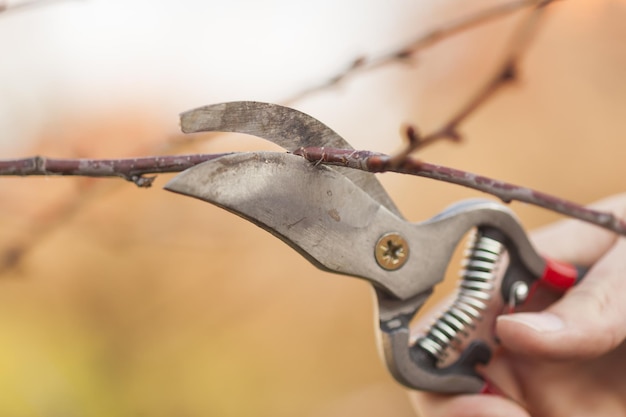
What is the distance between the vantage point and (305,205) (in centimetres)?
54

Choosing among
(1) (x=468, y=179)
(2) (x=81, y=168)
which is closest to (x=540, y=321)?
(1) (x=468, y=179)

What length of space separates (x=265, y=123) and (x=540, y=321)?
38cm

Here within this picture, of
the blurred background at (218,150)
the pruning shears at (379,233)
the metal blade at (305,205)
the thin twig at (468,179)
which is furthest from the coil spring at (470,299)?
the blurred background at (218,150)

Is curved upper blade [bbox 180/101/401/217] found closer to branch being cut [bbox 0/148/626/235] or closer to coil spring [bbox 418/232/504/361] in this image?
branch being cut [bbox 0/148/626/235]

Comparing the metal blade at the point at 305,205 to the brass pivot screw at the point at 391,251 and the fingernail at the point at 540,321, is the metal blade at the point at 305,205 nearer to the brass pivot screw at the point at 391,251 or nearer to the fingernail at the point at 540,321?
the brass pivot screw at the point at 391,251

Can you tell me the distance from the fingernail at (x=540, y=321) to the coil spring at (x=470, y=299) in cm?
3

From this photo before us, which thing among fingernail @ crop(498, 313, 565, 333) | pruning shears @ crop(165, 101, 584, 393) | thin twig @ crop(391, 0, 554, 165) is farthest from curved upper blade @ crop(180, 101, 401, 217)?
fingernail @ crop(498, 313, 565, 333)

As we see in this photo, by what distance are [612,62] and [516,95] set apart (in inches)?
7.0

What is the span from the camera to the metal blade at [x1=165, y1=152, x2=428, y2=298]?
1.55 ft

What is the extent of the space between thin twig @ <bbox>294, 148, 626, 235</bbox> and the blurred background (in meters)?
0.41

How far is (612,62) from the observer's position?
125 cm

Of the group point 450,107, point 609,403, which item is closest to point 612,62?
point 450,107

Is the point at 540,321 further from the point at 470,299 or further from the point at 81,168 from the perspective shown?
the point at 81,168

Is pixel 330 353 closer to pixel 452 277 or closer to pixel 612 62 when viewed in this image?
pixel 452 277
